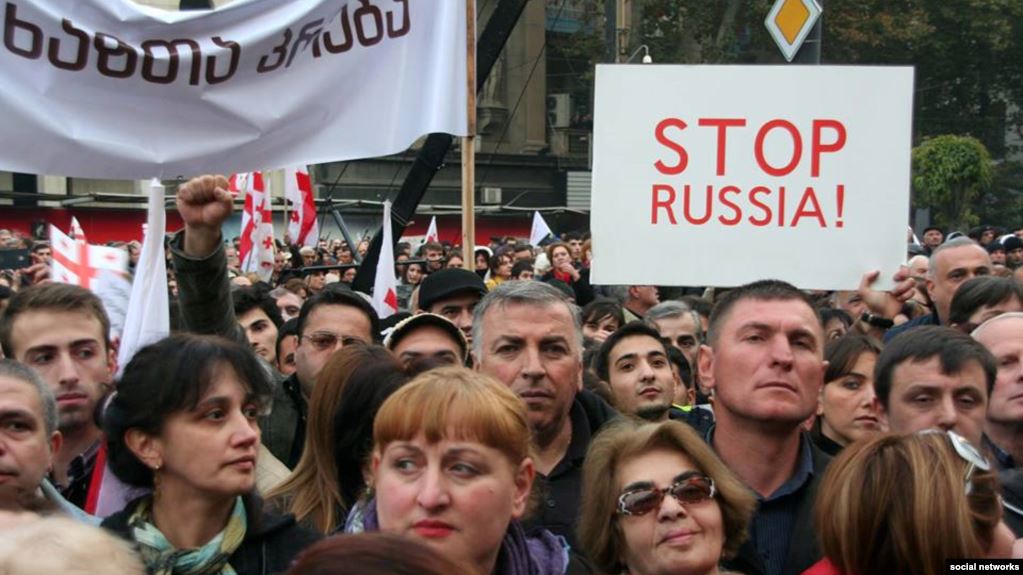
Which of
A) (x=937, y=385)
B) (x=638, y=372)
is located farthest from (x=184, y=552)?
(x=638, y=372)

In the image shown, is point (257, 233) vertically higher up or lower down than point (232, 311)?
higher up

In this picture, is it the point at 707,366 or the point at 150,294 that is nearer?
the point at 707,366

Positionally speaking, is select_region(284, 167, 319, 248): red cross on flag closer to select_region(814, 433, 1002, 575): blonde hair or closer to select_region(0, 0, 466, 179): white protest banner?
select_region(0, 0, 466, 179): white protest banner

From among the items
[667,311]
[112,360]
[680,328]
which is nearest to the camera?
[112,360]

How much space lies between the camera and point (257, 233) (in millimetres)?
13914

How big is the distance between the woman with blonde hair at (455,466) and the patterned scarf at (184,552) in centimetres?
35

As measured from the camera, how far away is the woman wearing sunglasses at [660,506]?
143 inches

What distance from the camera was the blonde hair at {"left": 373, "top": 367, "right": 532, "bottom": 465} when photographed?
3.30 m

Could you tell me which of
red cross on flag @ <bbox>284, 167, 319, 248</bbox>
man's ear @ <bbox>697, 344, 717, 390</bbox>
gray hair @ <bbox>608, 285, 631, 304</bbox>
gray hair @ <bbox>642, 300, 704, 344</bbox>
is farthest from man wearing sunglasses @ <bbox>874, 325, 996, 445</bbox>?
red cross on flag @ <bbox>284, 167, 319, 248</bbox>

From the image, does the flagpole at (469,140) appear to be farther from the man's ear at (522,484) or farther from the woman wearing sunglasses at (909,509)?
the woman wearing sunglasses at (909,509)

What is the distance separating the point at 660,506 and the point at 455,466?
0.64 m

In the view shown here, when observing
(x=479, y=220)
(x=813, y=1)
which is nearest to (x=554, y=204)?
(x=479, y=220)

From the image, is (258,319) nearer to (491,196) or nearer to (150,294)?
(150,294)

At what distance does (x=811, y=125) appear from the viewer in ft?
19.2
